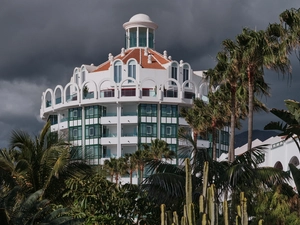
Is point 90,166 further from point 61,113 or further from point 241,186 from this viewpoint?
point 61,113

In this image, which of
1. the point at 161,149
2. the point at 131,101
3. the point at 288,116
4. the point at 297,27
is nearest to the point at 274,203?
the point at 288,116

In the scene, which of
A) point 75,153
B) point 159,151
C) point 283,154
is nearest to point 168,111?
point 159,151

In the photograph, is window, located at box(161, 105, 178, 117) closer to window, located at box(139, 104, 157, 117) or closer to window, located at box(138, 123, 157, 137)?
window, located at box(139, 104, 157, 117)

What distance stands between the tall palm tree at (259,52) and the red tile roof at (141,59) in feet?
225

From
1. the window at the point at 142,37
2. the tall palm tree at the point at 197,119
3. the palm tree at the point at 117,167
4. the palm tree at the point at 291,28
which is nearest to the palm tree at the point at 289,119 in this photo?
the palm tree at the point at 291,28

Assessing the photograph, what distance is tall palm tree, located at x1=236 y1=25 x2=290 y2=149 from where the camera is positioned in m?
30.9

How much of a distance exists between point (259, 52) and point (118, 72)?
6863cm

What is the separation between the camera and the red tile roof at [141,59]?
102 meters

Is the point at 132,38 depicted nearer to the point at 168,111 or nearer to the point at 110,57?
the point at 110,57

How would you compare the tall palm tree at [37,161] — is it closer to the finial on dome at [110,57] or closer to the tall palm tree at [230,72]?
the tall palm tree at [230,72]

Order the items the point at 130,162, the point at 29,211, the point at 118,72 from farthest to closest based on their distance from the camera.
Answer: the point at 118,72 → the point at 130,162 → the point at 29,211

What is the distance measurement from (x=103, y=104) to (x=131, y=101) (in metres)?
4.63

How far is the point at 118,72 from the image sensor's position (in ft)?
327

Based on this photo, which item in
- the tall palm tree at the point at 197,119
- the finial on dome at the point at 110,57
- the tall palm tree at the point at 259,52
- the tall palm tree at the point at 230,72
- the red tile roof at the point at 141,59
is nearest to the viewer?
the tall palm tree at the point at 259,52
